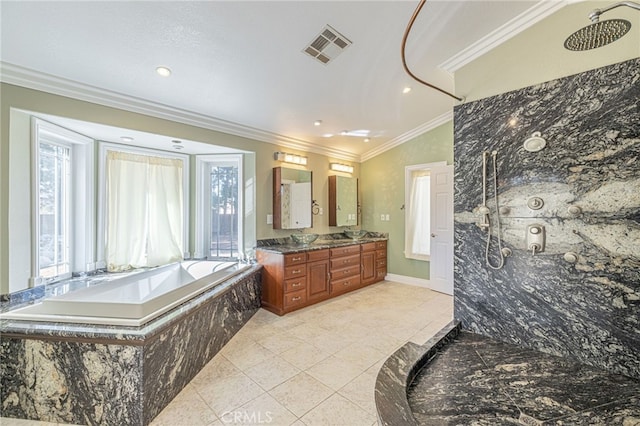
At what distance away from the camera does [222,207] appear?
388cm

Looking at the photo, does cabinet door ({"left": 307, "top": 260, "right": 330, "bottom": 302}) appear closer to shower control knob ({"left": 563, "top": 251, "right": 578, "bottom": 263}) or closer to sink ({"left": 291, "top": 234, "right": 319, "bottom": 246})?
sink ({"left": 291, "top": 234, "right": 319, "bottom": 246})

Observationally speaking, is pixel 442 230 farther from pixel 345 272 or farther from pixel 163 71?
pixel 163 71

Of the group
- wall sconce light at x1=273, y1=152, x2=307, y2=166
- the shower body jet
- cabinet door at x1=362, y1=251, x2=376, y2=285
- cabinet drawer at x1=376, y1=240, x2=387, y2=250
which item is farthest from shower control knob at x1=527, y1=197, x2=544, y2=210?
wall sconce light at x1=273, y1=152, x2=307, y2=166

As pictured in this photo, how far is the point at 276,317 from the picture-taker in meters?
3.30

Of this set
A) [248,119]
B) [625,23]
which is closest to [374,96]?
[248,119]

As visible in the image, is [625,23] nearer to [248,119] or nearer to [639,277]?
[639,277]

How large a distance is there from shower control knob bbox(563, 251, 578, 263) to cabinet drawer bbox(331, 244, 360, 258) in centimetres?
272

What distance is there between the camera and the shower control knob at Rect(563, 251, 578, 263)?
1.62 metres

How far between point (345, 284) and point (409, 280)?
137 centimetres

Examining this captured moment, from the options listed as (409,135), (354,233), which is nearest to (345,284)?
(354,233)

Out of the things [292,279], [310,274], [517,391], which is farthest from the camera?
[310,274]

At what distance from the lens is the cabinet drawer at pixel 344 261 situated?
13.0ft

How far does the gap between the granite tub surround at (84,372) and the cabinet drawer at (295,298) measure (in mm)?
1673

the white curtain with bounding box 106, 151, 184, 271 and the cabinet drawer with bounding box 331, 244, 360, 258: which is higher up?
the white curtain with bounding box 106, 151, 184, 271
